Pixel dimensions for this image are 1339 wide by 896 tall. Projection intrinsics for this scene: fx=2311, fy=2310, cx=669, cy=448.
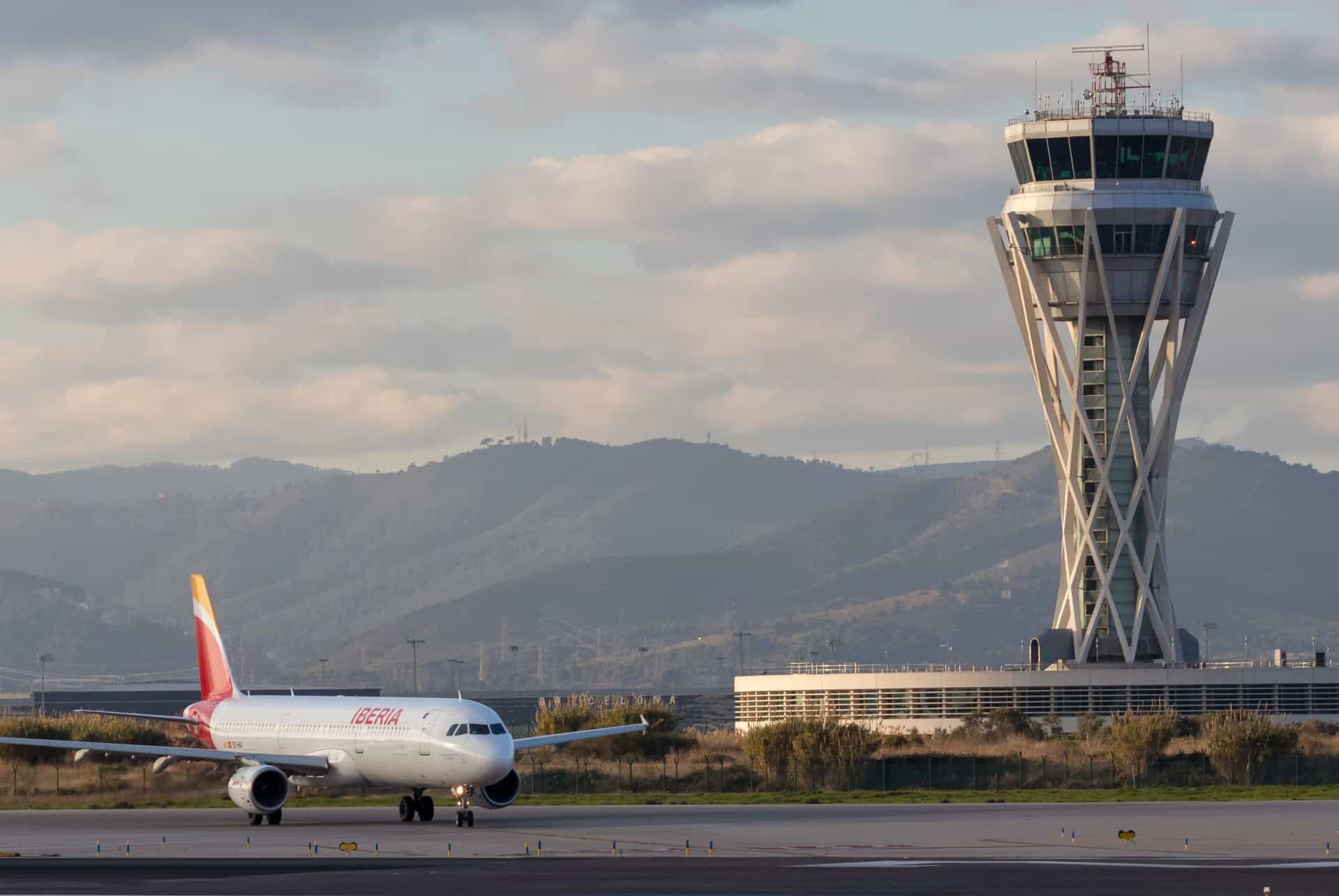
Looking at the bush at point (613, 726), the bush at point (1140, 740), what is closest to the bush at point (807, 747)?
the bush at point (613, 726)

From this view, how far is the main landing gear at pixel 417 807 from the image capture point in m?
75.5

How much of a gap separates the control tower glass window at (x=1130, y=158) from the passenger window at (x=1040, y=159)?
13.4 ft

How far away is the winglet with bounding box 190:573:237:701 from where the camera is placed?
8850 centimetres

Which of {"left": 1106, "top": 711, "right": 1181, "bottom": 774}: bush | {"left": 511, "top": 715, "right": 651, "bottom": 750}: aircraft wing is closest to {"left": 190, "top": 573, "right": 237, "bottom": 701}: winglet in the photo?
{"left": 511, "top": 715, "right": 651, "bottom": 750}: aircraft wing

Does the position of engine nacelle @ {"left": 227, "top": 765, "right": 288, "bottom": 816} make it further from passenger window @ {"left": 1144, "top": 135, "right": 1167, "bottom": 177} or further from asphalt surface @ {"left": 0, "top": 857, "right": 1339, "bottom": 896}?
passenger window @ {"left": 1144, "top": 135, "right": 1167, "bottom": 177}

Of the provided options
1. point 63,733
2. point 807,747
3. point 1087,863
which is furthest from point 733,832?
point 63,733

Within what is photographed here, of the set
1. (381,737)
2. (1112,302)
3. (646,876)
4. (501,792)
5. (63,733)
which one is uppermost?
(1112,302)

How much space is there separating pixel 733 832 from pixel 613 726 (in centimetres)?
3966

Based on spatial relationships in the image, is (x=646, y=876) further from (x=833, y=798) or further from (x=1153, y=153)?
(x=1153, y=153)

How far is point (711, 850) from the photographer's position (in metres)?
60.1

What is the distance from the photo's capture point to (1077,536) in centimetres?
14300

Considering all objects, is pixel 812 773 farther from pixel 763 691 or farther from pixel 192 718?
pixel 763 691

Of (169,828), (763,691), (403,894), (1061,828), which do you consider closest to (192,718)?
(169,828)

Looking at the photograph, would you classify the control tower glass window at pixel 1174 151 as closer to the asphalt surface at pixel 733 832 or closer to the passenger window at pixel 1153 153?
the passenger window at pixel 1153 153
